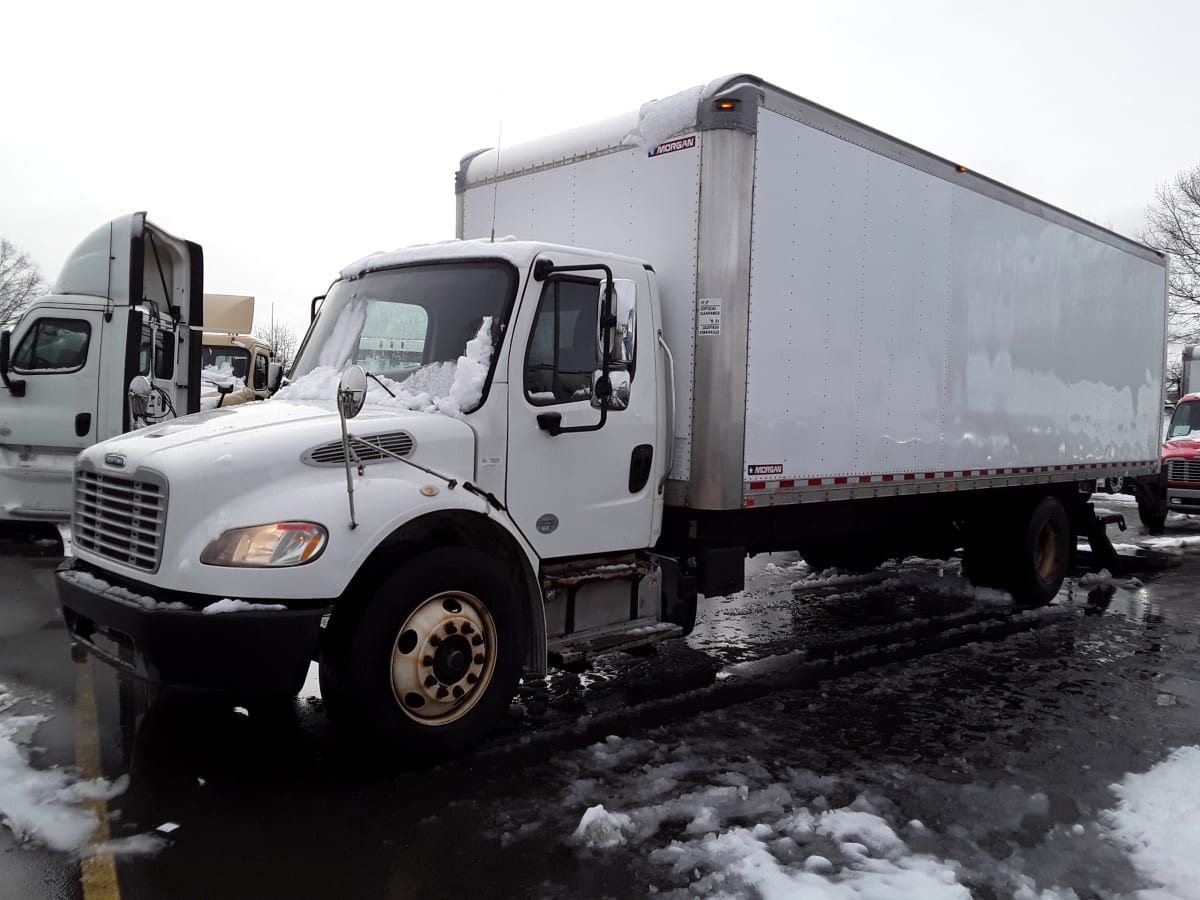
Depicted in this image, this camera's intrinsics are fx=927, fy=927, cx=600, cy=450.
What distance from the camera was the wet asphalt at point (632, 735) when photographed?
3.62 m

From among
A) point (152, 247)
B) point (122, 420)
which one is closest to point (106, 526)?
point (122, 420)

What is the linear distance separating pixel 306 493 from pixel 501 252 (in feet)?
5.88

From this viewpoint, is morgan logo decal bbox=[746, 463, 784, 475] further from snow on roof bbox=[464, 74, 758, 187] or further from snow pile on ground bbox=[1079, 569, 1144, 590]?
snow pile on ground bbox=[1079, 569, 1144, 590]

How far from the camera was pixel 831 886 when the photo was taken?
3.52 metres

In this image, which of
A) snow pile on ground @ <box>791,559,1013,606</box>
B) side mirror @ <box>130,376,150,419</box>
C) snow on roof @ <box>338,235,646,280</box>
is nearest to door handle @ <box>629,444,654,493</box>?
snow on roof @ <box>338,235,646,280</box>

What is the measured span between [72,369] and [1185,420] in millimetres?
18940

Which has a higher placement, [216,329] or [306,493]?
[216,329]

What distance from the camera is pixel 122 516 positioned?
4367 millimetres

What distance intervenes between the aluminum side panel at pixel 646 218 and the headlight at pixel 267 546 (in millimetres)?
2427

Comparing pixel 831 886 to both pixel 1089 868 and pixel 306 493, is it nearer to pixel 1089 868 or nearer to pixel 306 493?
pixel 1089 868

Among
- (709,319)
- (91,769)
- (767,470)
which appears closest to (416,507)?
(91,769)

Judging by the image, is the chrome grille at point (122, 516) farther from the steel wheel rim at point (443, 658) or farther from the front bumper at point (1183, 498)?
the front bumper at point (1183, 498)

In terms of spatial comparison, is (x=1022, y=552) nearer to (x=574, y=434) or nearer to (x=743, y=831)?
(x=574, y=434)

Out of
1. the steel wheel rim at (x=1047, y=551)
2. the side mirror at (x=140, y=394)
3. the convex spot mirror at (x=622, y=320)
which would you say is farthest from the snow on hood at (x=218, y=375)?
the steel wheel rim at (x=1047, y=551)
